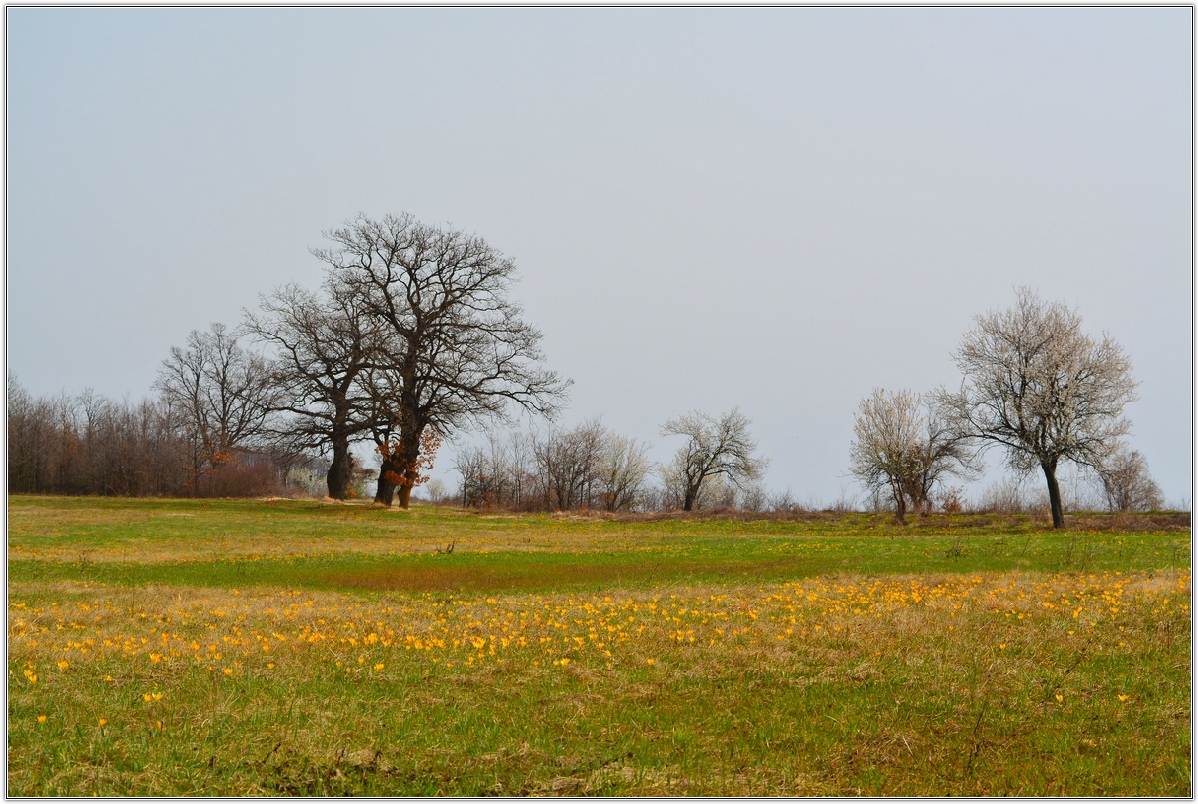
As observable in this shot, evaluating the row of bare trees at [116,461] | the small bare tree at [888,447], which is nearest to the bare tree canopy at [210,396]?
the row of bare trees at [116,461]

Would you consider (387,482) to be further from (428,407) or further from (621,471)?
(621,471)

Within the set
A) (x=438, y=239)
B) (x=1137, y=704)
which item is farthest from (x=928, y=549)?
(x=438, y=239)

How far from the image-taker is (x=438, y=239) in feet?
174

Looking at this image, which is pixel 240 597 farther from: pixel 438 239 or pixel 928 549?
pixel 438 239

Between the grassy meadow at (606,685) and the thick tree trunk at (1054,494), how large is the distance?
77.5 ft

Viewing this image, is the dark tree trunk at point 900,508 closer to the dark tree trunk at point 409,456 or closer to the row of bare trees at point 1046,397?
the row of bare trees at point 1046,397

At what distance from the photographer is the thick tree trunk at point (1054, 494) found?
41000mm

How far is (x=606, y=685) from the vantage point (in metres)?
8.83

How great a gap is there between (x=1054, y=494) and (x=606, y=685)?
4005 centimetres

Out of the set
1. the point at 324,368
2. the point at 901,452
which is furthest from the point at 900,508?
the point at 324,368

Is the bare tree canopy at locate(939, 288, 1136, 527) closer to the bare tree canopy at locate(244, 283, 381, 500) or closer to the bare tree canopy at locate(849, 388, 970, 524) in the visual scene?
the bare tree canopy at locate(849, 388, 970, 524)

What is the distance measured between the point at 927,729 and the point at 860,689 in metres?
1.27

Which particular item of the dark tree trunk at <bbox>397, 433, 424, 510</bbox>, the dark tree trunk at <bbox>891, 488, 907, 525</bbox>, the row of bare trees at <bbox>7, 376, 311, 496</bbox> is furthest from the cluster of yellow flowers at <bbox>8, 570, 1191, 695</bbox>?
the row of bare trees at <bbox>7, 376, 311, 496</bbox>

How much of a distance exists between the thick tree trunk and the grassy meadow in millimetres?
23620
